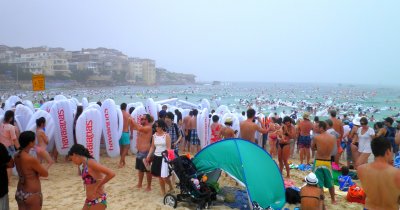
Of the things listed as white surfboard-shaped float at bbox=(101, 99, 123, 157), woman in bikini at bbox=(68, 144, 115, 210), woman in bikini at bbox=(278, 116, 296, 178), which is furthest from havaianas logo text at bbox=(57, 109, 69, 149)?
woman in bikini at bbox=(278, 116, 296, 178)

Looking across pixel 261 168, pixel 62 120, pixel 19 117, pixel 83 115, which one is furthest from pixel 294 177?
pixel 19 117

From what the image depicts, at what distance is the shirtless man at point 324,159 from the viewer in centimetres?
542

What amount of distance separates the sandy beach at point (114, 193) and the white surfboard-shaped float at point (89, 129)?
2.48 ft

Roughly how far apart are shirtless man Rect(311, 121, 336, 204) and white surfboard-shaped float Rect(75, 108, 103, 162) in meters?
4.83

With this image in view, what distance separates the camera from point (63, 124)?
7914 mm

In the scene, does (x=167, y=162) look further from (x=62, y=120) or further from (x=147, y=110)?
(x=147, y=110)

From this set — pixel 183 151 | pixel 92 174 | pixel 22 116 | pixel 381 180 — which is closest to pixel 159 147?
pixel 92 174

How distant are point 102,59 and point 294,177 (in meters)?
91.8

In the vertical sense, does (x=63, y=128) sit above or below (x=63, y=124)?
below

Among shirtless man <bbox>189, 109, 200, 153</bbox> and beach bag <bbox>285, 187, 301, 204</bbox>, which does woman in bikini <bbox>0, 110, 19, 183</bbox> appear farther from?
shirtless man <bbox>189, 109, 200, 153</bbox>

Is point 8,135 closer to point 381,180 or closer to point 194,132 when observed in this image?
point 194,132

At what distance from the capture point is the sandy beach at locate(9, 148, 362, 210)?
535cm

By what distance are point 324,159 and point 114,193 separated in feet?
12.9

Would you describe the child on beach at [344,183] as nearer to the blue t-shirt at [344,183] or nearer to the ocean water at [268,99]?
the blue t-shirt at [344,183]
